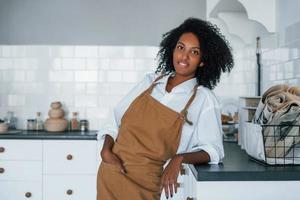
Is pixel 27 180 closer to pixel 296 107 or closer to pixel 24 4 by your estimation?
pixel 24 4

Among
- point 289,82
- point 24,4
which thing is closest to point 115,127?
point 289,82

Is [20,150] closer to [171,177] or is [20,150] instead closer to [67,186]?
[67,186]

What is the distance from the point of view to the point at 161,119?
1399 mm

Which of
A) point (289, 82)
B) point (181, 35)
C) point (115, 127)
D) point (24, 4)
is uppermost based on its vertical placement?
point (24, 4)

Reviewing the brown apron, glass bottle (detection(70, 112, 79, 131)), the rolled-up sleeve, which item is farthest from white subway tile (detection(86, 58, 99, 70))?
the rolled-up sleeve

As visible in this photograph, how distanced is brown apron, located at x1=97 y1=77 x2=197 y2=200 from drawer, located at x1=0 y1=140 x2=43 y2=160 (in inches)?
58.9

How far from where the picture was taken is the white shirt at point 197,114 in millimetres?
1353

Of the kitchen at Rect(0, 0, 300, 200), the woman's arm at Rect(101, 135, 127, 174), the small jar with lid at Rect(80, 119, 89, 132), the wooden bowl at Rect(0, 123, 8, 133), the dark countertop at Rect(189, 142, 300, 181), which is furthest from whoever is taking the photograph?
the kitchen at Rect(0, 0, 300, 200)

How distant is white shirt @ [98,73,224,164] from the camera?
53.2 inches

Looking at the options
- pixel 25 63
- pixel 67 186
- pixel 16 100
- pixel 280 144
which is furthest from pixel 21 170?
pixel 280 144

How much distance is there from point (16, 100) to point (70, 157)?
31.3 inches

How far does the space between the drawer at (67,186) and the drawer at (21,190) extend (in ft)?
0.16

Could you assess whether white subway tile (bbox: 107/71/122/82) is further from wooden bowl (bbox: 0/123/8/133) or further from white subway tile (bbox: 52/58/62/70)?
wooden bowl (bbox: 0/123/8/133)

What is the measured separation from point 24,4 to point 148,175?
237 centimetres
